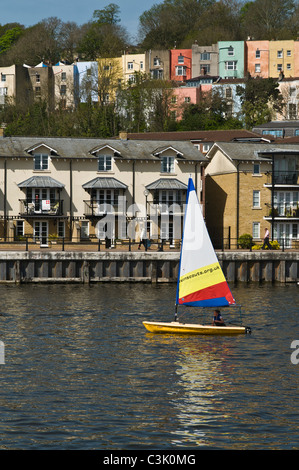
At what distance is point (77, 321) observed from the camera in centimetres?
4456

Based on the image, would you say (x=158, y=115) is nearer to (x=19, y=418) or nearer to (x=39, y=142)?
(x=39, y=142)

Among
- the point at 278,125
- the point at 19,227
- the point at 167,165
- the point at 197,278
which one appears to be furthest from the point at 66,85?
the point at 197,278

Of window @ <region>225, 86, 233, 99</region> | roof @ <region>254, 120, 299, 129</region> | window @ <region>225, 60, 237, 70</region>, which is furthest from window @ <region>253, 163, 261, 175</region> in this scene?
window @ <region>225, 60, 237, 70</region>

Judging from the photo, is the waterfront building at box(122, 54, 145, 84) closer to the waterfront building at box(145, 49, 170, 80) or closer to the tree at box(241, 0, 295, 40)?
the waterfront building at box(145, 49, 170, 80)

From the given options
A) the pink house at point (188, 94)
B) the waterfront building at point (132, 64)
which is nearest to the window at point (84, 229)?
the pink house at point (188, 94)

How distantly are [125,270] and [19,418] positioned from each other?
3642 cm

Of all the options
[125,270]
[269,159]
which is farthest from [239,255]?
[269,159]

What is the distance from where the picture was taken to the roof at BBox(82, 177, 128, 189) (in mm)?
73875

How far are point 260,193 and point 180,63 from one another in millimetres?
66520

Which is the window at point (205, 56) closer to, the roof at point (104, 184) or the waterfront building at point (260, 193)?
the waterfront building at point (260, 193)

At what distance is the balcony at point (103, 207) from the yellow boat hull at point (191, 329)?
34.1 m

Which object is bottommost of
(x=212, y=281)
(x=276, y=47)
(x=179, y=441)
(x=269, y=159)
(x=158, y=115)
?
(x=179, y=441)

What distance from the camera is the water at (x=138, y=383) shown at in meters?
24.9

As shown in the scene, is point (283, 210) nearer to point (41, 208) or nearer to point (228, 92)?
point (41, 208)
